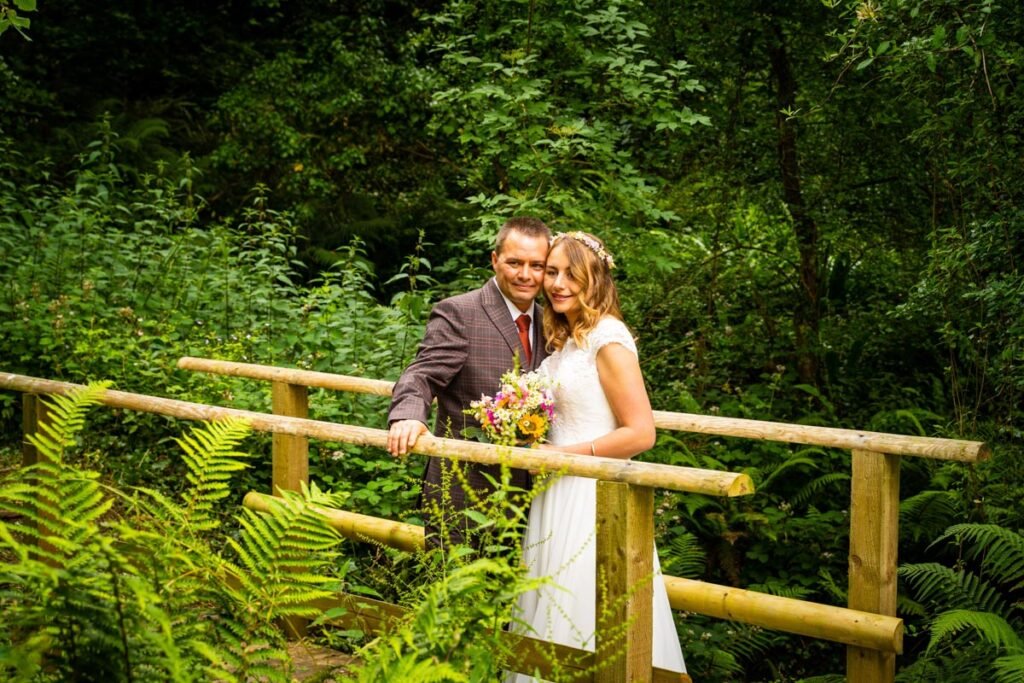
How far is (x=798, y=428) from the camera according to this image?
354cm

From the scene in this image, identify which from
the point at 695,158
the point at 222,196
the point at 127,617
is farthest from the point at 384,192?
the point at 127,617

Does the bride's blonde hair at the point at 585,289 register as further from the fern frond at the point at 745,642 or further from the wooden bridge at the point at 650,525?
the fern frond at the point at 745,642

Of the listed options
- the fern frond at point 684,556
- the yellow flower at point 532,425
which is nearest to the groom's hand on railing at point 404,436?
the yellow flower at point 532,425

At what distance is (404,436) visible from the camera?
326 cm

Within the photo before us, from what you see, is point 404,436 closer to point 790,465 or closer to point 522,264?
point 522,264

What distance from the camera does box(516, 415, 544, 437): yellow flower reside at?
11.4 ft

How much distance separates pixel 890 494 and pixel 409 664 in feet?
7.21

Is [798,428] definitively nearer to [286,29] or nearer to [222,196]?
[222,196]

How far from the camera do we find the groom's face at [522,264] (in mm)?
3791

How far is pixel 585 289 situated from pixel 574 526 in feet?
2.85

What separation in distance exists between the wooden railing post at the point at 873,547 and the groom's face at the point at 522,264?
133cm

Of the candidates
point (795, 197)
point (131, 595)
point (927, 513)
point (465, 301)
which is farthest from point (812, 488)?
point (131, 595)

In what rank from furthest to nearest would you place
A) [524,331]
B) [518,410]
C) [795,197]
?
[795,197], [524,331], [518,410]

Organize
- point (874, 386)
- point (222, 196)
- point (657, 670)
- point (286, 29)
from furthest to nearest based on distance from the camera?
point (286, 29), point (222, 196), point (874, 386), point (657, 670)
